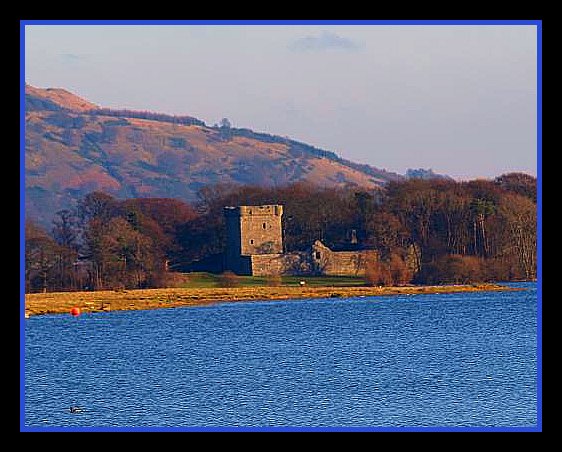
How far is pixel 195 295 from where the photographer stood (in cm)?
5212

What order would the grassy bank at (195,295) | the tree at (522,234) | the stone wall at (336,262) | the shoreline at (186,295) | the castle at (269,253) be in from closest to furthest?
the shoreline at (186,295), the grassy bank at (195,295), the tree at (522,234), the castle at (269,253), the stone wall at (336,262)

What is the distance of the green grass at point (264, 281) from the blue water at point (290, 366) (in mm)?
9448

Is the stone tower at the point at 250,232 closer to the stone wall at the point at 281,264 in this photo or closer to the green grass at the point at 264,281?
the stone wall at the point at 281,264

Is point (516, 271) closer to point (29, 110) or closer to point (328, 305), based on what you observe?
point (328, 305)

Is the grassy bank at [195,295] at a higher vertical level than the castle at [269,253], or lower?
lower

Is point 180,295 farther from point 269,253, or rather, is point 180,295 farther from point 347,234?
point 347,234

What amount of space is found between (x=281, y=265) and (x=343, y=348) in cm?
3137

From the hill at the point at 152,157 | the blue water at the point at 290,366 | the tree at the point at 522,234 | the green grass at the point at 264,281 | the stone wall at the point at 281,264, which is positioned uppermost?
the hill at the point at 152,157

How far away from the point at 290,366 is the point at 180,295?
2496 cm

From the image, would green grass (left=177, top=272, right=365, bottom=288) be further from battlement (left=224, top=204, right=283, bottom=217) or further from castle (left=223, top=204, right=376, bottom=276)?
battlement (left=224, top=204, right=283, bottom=217)

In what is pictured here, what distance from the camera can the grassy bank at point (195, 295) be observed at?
48.3 meters

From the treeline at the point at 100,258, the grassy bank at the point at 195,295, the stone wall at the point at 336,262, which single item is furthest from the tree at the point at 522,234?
the treeline at the point at 100,258

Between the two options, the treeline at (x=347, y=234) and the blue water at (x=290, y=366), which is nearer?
the blue water at (x=290, y=366)
